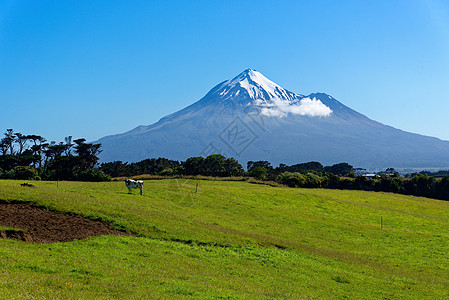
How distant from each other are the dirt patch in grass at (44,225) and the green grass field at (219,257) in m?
0.90

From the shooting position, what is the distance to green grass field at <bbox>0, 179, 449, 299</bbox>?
35.6ft

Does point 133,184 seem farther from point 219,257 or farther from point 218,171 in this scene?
point 218,171

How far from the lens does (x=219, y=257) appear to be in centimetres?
1659

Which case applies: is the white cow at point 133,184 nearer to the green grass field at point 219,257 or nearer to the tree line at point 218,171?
the green grass field at point 219,257

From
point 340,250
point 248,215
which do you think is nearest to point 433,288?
point 340,250

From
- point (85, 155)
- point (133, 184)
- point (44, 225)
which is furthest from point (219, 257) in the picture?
point (85, 155)

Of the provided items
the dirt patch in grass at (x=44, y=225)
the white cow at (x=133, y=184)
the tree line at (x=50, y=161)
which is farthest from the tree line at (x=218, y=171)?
the dirt patch in grass at (x=44, y=225)

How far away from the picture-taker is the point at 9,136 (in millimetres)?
85688

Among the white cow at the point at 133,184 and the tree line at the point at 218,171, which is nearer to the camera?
the white cow at the point at 133,184

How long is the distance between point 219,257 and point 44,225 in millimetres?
8687

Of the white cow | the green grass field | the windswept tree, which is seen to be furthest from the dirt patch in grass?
the windswept tree

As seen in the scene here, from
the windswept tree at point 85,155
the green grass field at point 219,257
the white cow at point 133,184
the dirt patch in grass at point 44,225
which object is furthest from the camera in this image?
the windswept tree at point 85,155

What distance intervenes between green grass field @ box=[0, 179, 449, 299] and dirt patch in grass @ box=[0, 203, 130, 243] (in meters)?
0.90

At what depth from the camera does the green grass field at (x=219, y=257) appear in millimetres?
10844
